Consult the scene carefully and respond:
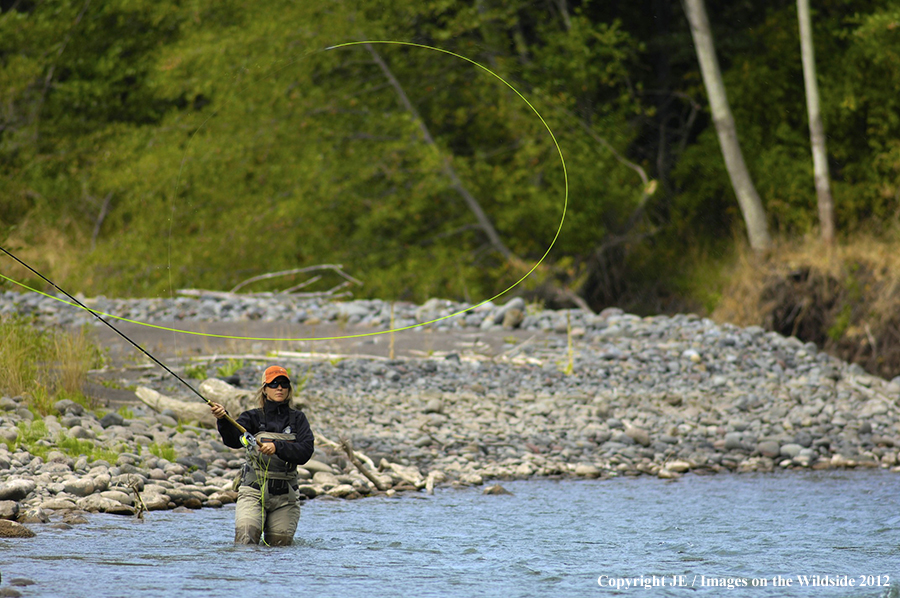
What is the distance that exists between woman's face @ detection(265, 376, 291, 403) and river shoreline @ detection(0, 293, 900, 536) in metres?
1.68

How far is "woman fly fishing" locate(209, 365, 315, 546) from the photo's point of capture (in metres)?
5.92

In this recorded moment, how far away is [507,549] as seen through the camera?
6.38 metres

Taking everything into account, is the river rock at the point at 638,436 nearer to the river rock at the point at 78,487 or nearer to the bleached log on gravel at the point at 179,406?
the bleached log on gravel at the point at 179,406

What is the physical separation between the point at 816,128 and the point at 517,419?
915 centimetres

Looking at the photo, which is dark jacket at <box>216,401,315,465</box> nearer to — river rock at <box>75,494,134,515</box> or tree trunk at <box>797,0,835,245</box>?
river rock at <box>75,494,134,515</box>

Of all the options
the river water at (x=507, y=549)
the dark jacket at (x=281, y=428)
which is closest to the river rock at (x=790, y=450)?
the river water at (x=507, y=549)

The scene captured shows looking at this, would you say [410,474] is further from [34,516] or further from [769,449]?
[769,449]

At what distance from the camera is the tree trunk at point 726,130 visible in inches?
687

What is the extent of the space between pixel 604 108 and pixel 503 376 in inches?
386

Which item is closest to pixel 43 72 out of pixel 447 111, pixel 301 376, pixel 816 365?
pixel 447 111

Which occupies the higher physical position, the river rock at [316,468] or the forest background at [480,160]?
the forest background at [480,160]

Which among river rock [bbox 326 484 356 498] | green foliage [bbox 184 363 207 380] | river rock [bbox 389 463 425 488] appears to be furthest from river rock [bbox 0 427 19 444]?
river rock [bbox 389 463 425 488]

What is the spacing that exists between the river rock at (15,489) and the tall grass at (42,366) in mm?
1847

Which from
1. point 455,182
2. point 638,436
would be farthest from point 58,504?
point 455,182
